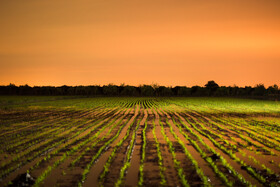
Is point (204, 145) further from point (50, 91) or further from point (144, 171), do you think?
point (50, 91)

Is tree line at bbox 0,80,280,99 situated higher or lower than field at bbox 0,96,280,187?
higher

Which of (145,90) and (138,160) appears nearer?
(138,160)

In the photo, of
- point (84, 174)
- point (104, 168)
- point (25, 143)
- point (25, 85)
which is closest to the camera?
point (84, 174)

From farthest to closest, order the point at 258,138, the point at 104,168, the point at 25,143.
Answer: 1. the point at 258,138
2. the point at 25,143
3. the point at 104,168

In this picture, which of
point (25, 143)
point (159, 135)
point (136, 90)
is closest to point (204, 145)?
point (159, 135)

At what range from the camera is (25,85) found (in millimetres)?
153375

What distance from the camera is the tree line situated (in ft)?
486

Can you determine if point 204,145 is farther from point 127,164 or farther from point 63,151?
point 63,151

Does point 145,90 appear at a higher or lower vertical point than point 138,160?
higher

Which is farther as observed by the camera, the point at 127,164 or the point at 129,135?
the point at 129,135

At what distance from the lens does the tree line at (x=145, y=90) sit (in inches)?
5832

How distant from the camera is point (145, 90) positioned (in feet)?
528

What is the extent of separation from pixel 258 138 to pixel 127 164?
351 inches

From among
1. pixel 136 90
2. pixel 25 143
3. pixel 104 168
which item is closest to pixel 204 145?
pixel 104 168
